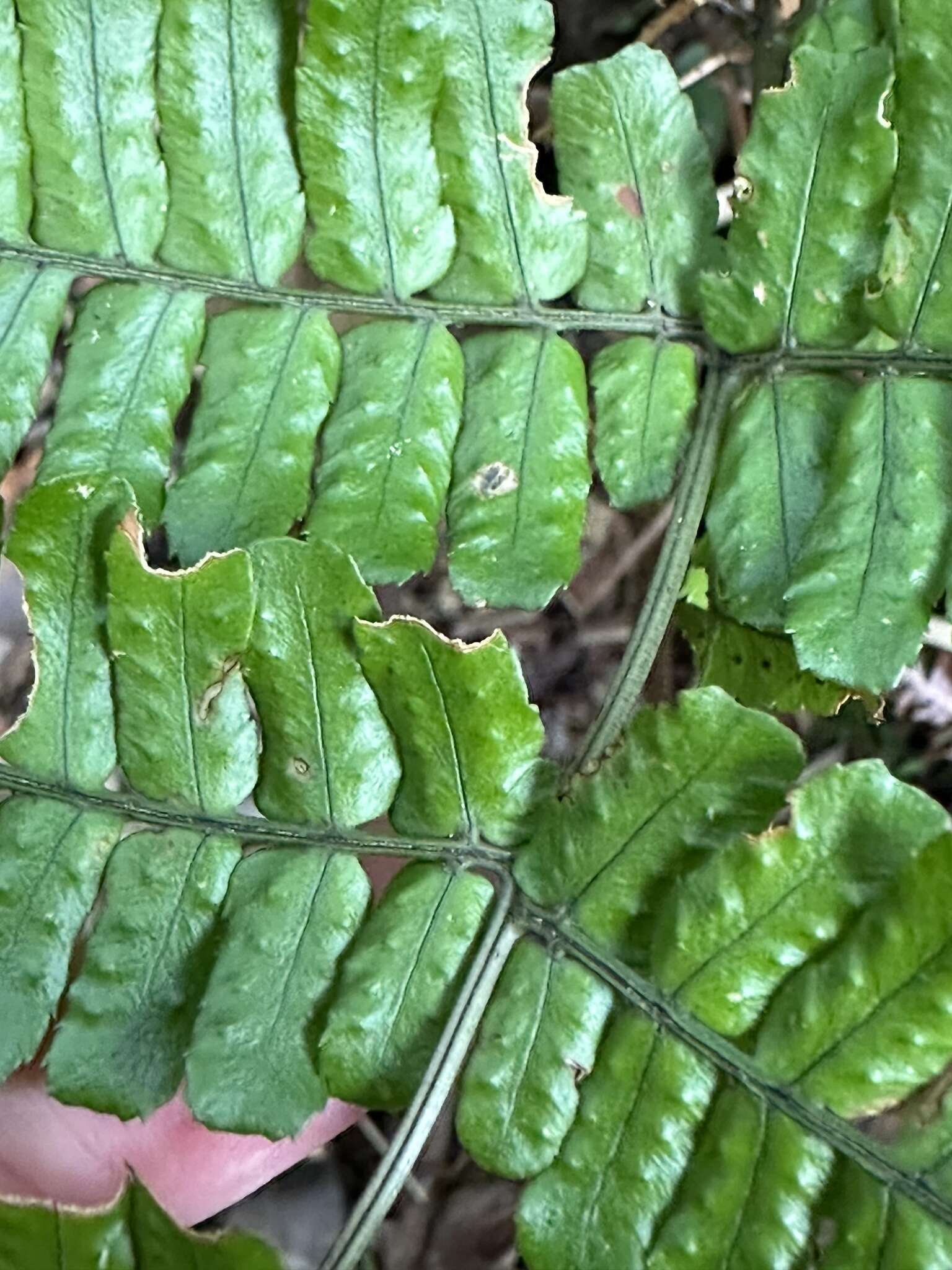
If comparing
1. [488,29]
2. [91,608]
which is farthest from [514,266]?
[91,608]

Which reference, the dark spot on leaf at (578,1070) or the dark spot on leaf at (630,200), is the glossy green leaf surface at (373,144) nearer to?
the dark spot on leaf at (630,200)

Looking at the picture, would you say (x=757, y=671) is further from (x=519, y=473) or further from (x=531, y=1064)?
(x=531, y=1064)

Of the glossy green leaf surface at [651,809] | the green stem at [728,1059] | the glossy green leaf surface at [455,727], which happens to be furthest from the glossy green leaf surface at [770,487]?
the green stem at [728,1059]

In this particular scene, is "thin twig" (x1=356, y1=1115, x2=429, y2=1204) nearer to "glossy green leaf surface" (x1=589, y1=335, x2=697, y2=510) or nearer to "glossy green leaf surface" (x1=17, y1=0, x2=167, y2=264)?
"glossy green leaf surface" (x1=589, y1=335, x2=697, y2=510)

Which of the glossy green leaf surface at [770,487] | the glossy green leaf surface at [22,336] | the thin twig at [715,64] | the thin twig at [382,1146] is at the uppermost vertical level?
the thin twig at [715,64]

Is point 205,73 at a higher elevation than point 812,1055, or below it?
higher

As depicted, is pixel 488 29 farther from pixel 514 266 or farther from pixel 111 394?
pixel 111 394

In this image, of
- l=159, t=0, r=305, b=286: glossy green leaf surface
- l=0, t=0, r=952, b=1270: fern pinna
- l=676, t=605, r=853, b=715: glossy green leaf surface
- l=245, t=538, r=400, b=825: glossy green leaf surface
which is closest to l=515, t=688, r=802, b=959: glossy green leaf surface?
l=0, t=0, r=952, b=1270: fern pinna
